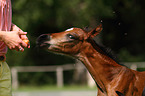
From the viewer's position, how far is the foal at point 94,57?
466cm

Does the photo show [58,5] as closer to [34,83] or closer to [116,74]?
[34,83]

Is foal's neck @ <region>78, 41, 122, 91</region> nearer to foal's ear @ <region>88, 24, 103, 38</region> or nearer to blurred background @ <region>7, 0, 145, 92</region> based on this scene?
foal's ear @ <region>88, 24, 103, 38</region>

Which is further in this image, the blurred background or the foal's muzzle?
the blurred background

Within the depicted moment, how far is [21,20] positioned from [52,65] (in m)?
5.01

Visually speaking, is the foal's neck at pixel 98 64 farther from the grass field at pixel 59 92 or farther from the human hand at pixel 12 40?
the grass field at pixel 59 92

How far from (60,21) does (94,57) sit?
48.5ft

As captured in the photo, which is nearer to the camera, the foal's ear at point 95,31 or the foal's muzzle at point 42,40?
the foal's muzzle at point 42,40

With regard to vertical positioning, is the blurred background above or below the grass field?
above

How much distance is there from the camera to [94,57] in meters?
4.84

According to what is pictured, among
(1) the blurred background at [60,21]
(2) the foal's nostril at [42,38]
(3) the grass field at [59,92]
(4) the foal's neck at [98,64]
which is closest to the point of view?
(2) the foal's nostril at [42,38]

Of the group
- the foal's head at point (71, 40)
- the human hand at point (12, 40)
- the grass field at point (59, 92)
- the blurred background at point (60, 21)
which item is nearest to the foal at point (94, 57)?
the foal's head at point (71, 40)

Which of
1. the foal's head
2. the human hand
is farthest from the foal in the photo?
the human hand

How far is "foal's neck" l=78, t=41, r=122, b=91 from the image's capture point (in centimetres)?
475

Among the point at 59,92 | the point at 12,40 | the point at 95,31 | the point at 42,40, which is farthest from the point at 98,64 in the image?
the point at 59,92
